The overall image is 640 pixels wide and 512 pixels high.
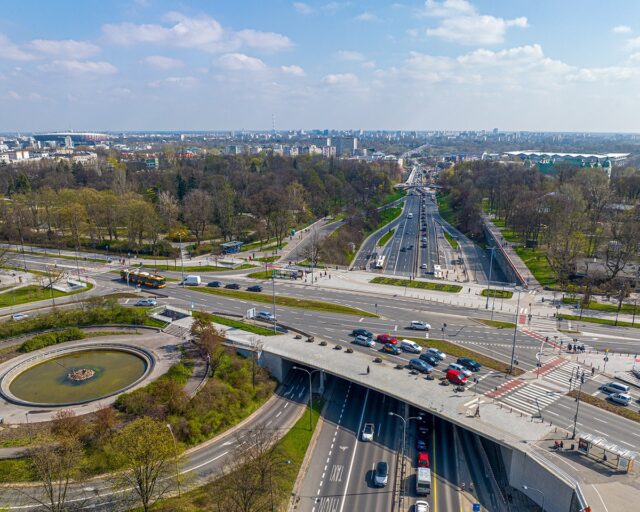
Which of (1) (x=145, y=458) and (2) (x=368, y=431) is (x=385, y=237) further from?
(1) (x=145, y=458)

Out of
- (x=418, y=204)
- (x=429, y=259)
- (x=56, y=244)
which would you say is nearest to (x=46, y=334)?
(x=56, y=244)

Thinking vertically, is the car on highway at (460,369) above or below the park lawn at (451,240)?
below

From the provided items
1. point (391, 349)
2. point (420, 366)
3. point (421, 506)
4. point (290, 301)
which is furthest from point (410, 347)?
point (290, 301)

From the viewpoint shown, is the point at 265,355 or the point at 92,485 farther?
the point at 265,355

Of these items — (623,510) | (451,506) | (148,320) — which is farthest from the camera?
(148,320)

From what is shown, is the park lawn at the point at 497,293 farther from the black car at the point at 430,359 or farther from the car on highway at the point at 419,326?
the black car at the point at 430,359

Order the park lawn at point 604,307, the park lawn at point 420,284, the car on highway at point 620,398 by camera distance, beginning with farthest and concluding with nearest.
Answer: the park lawn at point 420,284 → the park lawn at point 604,307 → the car on highway at point 620,398

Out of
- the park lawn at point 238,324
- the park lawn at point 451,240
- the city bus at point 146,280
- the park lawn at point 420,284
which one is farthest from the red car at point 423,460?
the park lawn at point 451,240

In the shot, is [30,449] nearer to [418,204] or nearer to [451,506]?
[451,506]
